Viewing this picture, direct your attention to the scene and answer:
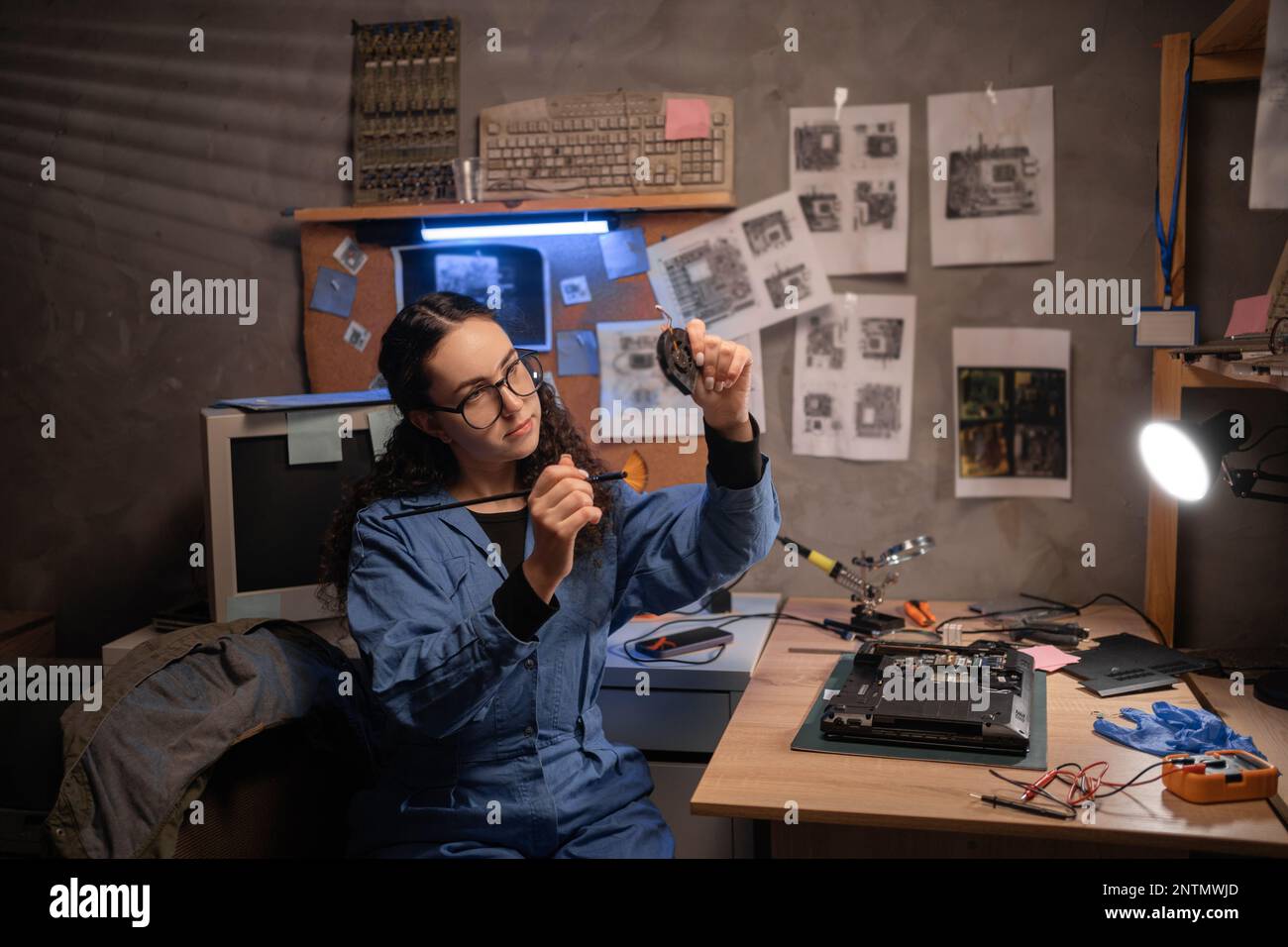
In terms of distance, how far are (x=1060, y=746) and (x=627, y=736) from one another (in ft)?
2.65

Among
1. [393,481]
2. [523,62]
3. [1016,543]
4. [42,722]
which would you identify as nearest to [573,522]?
[393,481]

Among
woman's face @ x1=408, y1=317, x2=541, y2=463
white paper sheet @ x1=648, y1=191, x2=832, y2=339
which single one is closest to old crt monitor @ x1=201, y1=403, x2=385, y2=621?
woman's face @ x1=408, y1=317, x2=541, y2=463

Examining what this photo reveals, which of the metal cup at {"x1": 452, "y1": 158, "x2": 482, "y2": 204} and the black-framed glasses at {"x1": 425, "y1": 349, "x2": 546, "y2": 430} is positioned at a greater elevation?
the metal cup at {"x1": 452, "y1": 158, "x2": 482, "y2": 204}

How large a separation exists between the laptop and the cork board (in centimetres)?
84

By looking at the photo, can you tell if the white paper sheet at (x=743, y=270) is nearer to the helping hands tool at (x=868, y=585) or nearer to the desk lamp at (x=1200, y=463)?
the helping hands tool at (x=868, y=585)

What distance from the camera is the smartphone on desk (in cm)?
202

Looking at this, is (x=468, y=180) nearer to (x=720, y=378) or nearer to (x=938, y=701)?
(x=720, y=378)

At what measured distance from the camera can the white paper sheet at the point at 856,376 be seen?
233 cm

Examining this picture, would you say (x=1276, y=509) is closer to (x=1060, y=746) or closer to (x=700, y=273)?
(x=1060, y=746)

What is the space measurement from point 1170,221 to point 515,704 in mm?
1604

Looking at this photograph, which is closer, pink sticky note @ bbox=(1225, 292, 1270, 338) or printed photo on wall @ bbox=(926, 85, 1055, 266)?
pink sticky note @ bbox=(1225, 292, 1270, 338)

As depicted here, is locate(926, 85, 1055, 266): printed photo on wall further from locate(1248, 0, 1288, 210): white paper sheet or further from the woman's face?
the woman's face

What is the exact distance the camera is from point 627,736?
1.99 m

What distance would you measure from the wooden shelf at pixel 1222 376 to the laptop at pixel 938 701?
558 mm
